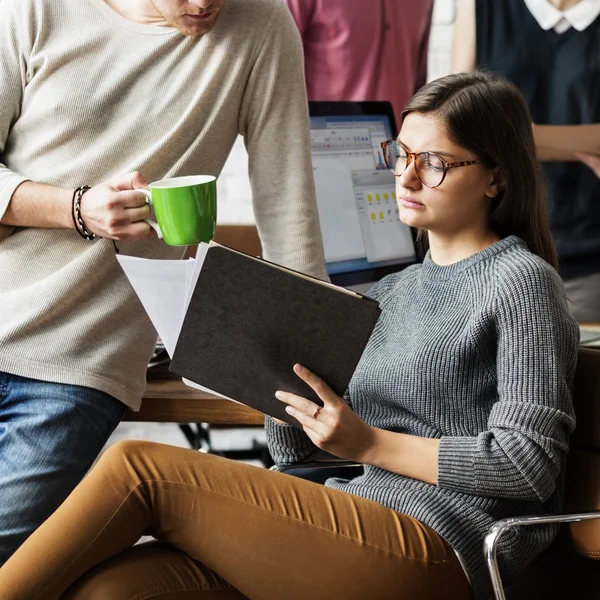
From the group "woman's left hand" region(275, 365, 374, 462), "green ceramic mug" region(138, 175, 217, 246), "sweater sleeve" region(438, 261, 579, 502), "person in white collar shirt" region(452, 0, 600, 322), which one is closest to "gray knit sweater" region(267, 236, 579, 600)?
"sweater sleeve" region(438, 261, 579, 502)

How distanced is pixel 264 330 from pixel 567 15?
1936 mm

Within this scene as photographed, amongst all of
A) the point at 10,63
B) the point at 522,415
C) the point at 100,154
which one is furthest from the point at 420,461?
the point at 10,63

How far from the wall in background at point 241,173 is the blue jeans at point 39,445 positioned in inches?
59.8

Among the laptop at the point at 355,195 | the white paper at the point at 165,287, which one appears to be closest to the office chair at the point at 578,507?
the white paper at the point at 165,287

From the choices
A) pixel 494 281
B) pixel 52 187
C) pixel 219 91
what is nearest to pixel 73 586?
pixel 52 187

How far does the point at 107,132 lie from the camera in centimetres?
141

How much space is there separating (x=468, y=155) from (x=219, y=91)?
436 millimetres

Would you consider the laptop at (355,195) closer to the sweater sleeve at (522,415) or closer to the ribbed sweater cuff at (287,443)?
the ribbed sweater cuff at (287,443)

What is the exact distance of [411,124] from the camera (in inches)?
53.1

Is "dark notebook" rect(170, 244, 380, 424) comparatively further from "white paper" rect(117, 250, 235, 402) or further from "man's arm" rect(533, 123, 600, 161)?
"man's arm" rect(533, 123, 600, 161)

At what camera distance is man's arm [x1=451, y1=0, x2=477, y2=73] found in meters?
2.65

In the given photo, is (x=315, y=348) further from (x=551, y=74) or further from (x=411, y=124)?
(x=551, y=74)

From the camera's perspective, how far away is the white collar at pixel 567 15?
2.59m

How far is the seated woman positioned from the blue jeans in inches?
7.9
